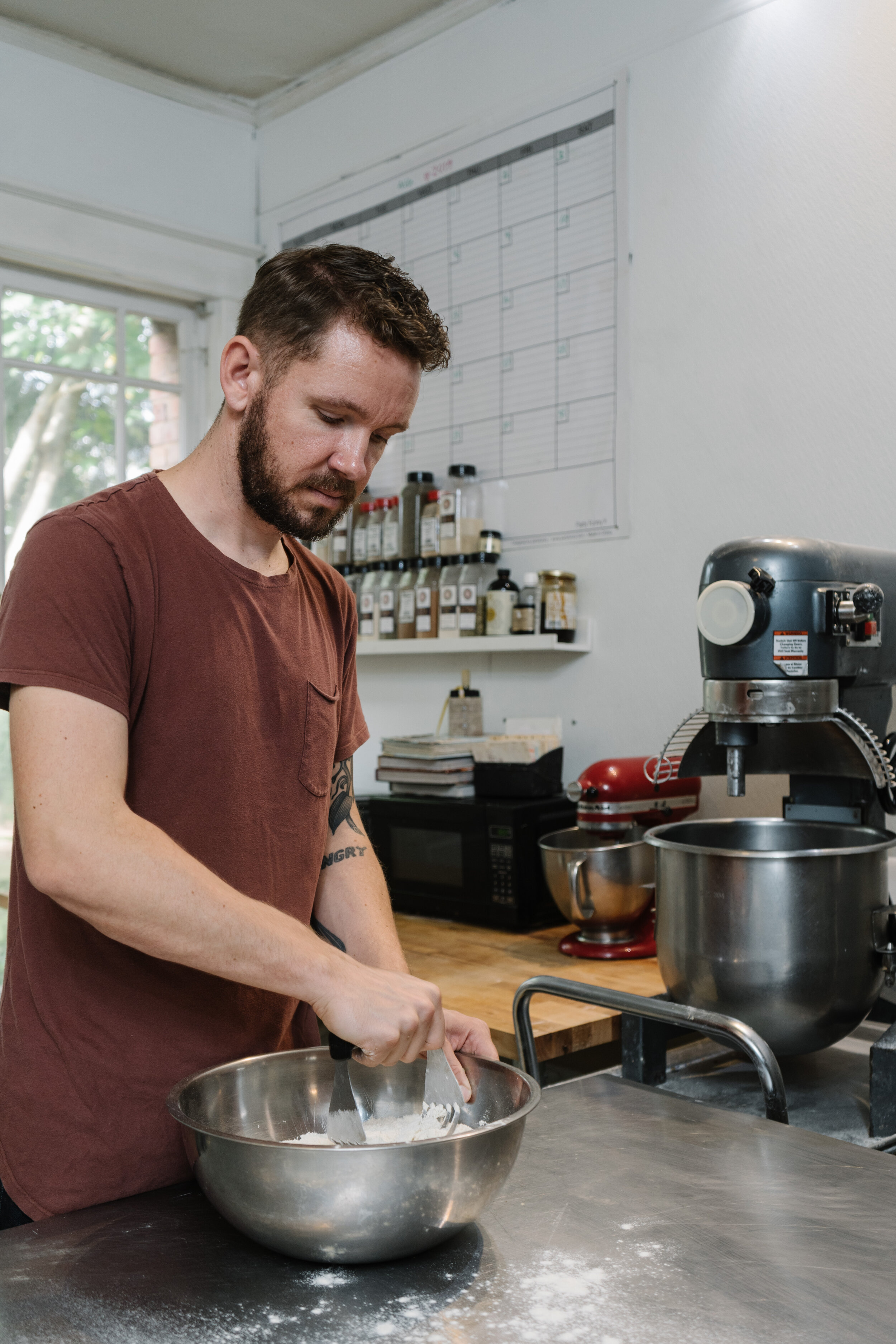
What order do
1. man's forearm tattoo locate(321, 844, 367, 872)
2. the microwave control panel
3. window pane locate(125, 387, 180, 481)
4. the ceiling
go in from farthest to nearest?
1. window pane locate(125, 387, 180, 481)
2. the ceiling
3. the microwave control panel
4. man's forearm tattoo locate(321, 844, 367, 872)

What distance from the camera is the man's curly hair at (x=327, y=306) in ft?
3.44

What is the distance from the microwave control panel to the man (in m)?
1.08

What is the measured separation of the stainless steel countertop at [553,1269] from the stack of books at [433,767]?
4.56ft

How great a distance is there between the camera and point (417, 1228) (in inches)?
30.9

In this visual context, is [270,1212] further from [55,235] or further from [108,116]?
[108,116]

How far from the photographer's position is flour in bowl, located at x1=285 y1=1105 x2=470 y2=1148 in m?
0.93

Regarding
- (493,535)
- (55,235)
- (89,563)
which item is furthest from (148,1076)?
(55,235)

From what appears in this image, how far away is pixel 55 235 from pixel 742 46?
170 cm

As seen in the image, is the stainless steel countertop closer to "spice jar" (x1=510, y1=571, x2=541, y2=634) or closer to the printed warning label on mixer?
the printed warning label on mixer

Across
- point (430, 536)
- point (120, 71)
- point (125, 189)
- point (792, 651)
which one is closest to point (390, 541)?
point (430, 536)

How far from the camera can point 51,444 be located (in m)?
3.05

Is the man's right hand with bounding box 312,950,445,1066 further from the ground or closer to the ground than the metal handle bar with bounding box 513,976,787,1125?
further from the ground

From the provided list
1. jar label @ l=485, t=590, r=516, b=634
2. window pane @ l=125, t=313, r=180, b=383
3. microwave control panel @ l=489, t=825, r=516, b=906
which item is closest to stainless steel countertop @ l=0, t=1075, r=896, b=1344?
microwave control panel @ l=489, t=825, r=516, b=906

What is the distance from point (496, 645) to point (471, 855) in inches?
18.2
